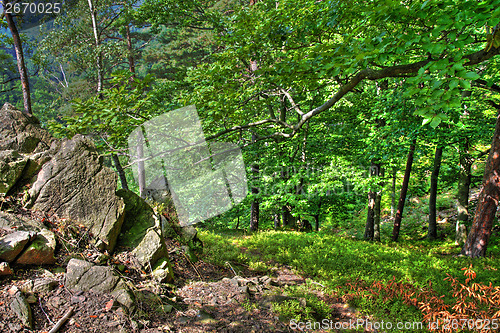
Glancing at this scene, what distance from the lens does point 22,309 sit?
2730 mm

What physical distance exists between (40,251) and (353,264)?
6.03 meters

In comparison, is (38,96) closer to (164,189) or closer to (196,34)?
(196,34)

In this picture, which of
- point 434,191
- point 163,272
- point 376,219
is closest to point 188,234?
point 163,272

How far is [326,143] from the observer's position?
9.62m

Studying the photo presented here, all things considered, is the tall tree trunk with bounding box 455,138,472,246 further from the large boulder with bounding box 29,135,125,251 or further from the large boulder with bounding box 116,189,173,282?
the large boulder with bounding box 29,135,125,251

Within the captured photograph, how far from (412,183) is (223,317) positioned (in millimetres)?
14478

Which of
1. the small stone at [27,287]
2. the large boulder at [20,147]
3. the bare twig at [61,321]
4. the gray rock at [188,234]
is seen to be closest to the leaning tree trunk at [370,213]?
the gray rock at [188,234]

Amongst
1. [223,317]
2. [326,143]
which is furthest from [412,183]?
[223,317]

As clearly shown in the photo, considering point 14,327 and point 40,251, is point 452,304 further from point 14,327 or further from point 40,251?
point 40,251

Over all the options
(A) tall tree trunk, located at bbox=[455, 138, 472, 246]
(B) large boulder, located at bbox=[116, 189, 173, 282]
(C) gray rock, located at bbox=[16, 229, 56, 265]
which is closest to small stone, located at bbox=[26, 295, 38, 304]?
(C) gray rock, located at bbox=[16, 229, 56, 265]

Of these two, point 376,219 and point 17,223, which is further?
point 376,219

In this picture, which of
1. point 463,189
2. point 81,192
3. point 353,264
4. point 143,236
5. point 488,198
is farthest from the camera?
point 463,189

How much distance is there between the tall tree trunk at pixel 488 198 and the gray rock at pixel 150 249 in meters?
7.76

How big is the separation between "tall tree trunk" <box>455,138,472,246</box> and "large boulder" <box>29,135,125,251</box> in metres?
10.3
